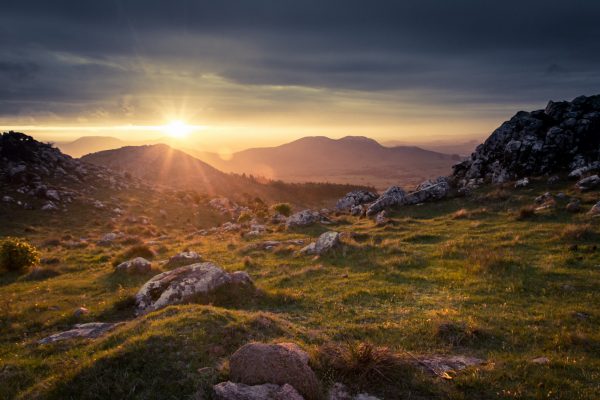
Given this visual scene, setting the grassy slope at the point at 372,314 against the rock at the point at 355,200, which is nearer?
the grassy slope at the point at 372,314

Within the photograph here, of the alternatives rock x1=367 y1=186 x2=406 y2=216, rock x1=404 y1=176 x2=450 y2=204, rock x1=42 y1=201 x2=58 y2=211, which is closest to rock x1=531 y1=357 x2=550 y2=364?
rock x1=367 y1=186 x2=406 y2=216

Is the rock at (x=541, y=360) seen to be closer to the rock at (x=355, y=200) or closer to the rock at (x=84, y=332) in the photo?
the rock at (x=84, y=332)

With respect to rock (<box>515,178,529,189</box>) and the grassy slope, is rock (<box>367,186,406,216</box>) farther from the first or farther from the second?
Answer: the grassy slope

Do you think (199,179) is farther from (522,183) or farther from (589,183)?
(589,183)

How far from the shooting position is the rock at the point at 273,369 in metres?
7.10

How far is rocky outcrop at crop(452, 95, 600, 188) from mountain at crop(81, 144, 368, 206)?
1727 inches

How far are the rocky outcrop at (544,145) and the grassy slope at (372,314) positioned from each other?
12518 mm

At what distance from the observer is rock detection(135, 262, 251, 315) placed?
1448 centimetres

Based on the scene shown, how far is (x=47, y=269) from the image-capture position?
2291cm

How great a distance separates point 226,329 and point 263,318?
1.46 meters

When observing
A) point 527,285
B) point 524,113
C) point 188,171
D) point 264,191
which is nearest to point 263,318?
point 527,285

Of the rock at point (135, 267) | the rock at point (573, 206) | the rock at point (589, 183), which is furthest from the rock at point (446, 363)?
the rock at point (589, 183)

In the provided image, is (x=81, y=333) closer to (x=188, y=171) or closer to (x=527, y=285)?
(x=527, y=285)

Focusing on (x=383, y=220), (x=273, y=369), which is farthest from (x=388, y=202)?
(x=273, y=369)
